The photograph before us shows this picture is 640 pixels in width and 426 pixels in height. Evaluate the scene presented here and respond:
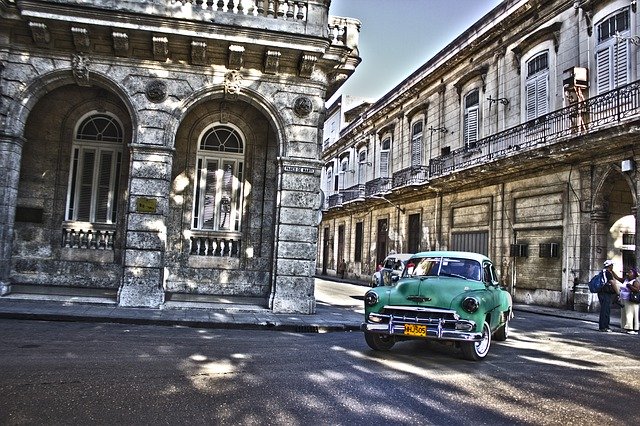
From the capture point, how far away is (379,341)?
Answer: 8281 millimetres

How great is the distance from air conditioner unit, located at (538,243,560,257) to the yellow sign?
44.4 ft

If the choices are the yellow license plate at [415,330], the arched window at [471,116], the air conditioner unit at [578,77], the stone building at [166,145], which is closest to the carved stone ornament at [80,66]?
the stone building at [166,145]

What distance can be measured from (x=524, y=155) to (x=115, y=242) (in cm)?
1402

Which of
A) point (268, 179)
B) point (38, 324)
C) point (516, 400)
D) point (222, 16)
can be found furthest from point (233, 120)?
point (516, 400)

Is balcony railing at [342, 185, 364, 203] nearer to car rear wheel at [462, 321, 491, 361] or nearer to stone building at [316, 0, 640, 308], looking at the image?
stone building at [316, 0, 640, 308]

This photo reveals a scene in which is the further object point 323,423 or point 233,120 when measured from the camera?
point 233,120

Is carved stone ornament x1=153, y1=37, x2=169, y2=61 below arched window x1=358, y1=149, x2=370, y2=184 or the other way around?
A: below

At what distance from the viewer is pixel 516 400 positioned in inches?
220

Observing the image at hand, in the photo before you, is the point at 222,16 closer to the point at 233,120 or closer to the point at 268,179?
the point at 233,120

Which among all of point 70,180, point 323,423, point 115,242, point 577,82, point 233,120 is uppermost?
point 577,82

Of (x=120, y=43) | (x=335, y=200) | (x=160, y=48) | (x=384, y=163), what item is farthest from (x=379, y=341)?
(x=335, y=200)

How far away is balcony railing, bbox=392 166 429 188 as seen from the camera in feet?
88.7

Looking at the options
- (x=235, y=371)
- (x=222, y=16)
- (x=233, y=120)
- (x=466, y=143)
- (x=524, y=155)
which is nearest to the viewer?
(x=235, y=371)

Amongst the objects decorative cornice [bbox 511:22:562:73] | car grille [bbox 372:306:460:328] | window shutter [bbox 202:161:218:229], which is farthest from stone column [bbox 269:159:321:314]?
decorative cornice [bbox 511:22:562:73]
